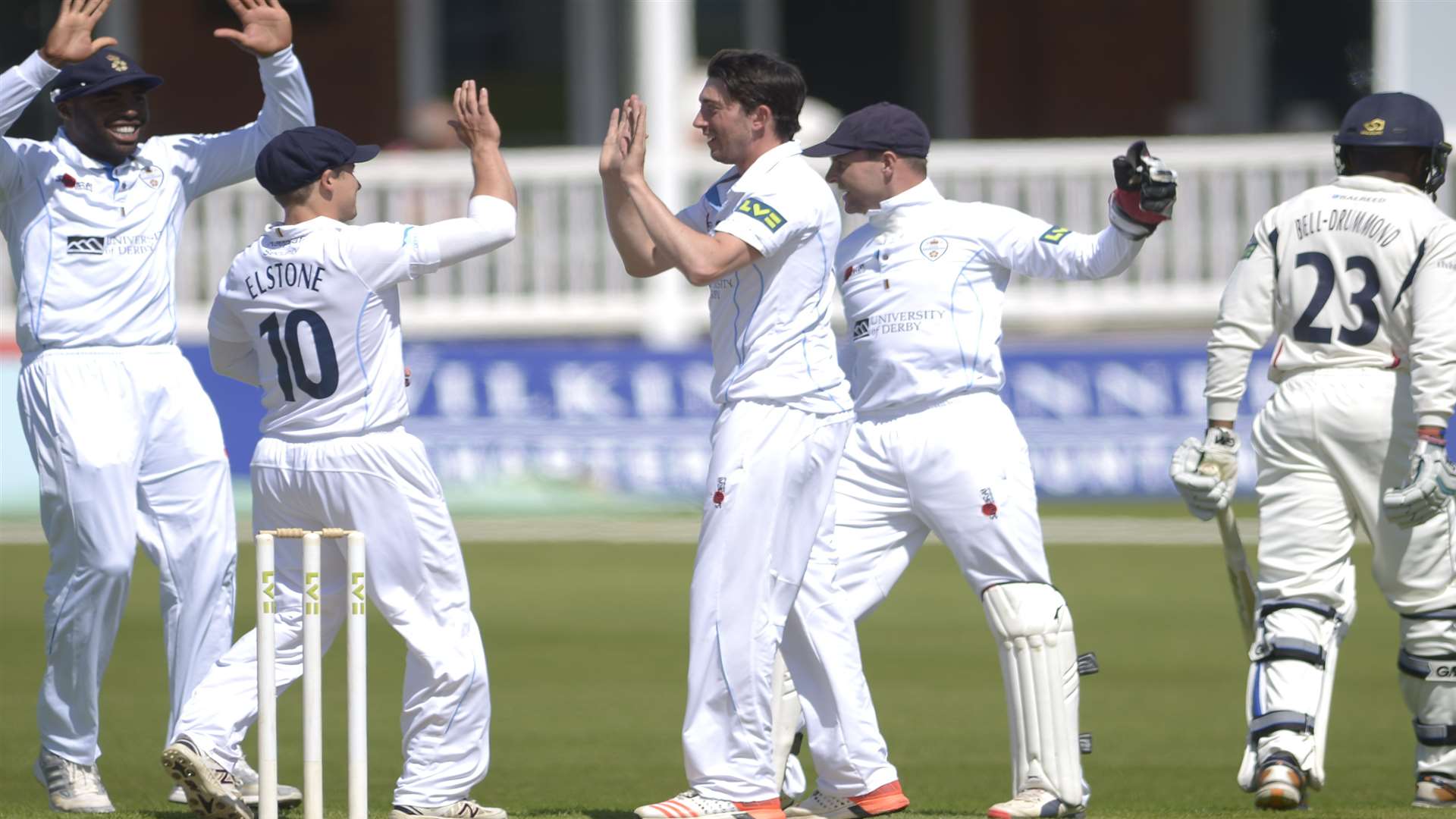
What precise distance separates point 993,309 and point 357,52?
13.1 meters

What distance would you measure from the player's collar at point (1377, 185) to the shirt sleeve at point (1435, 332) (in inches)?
7.2

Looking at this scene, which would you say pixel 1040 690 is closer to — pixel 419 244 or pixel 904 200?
pixel 904 200

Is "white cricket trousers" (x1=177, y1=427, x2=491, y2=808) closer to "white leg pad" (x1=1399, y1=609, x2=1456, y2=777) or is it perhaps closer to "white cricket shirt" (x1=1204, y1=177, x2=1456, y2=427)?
"white cricket shirt" (x1=1204, y1=177, x2=1456, y2=427)

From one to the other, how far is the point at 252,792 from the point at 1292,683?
288 centimetres

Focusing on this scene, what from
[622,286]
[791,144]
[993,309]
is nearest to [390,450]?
[791,144]

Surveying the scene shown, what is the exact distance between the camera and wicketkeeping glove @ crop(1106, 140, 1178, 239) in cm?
586

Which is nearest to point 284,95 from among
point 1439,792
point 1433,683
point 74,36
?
point 74,36

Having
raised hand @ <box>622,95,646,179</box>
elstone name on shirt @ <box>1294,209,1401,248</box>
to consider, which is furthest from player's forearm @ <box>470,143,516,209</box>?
elstone name on shirt @ <box>1294,209,1401,248</box>

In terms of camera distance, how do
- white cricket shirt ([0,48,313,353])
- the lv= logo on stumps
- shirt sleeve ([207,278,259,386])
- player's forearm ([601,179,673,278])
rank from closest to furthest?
the lv= logo on stumps → player's forearm ([601,179,673,278]) → shirt sleeve ([207,278,259,386]) → white cricket shirt ([0,48,313,353])

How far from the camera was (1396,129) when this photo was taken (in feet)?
20.3

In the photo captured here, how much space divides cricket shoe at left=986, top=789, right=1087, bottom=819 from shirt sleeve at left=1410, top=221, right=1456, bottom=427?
142cm

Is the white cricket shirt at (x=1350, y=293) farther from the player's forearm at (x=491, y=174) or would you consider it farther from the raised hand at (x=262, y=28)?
the raised hand at (x=262, y=28)

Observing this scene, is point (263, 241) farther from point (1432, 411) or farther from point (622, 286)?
point (622, 286)

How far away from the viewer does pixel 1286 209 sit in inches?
247
